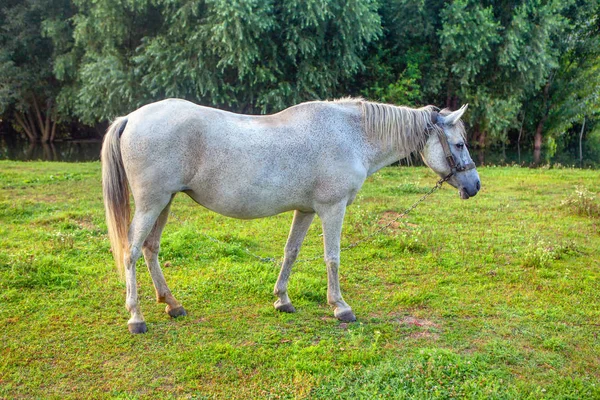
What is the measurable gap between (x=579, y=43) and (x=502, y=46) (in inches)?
279

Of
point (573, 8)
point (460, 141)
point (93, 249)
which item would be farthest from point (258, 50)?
point (573, 8)

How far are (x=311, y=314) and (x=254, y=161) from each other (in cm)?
168

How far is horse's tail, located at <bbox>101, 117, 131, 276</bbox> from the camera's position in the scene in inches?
174

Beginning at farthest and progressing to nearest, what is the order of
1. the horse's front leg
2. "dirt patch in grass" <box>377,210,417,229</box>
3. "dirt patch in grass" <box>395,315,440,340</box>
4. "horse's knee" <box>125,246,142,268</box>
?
1. "dirt patch in grass" <box>377,210,417,229</box>
2. the horse's front leg
3. "dirt patch in grass" <box>395,315,440,340</box>
4. "horse's knee" <box>125,246,142,268</box>

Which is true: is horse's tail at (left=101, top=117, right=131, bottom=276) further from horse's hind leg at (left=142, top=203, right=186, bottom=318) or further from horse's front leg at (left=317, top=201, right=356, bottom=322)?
horse's front leg at (left=317, top=201, right=356, bottom=322)

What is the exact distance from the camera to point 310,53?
17234 millimetres

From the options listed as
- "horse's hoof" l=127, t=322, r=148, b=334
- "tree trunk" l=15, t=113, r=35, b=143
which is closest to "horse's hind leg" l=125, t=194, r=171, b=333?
"horse's hoof" l=127, t=322, r=148, b=334

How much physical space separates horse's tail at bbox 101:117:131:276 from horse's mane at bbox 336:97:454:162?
2.35 m

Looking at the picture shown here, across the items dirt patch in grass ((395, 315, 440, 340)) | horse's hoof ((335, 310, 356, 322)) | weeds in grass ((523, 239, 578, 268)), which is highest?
weeds in grass ((523, 239, 578, 268))

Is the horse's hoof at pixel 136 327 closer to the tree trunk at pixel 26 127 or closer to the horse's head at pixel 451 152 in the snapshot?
the horse's head at pixel 451 152

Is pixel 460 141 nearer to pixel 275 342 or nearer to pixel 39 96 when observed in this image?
pixel 275 342

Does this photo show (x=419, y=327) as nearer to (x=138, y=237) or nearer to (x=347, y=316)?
(x=347, y=316)

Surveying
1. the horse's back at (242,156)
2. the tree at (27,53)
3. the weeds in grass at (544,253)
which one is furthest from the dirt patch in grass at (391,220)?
the tree at (27,53)

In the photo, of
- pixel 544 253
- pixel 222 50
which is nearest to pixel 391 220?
pixel 544 253
